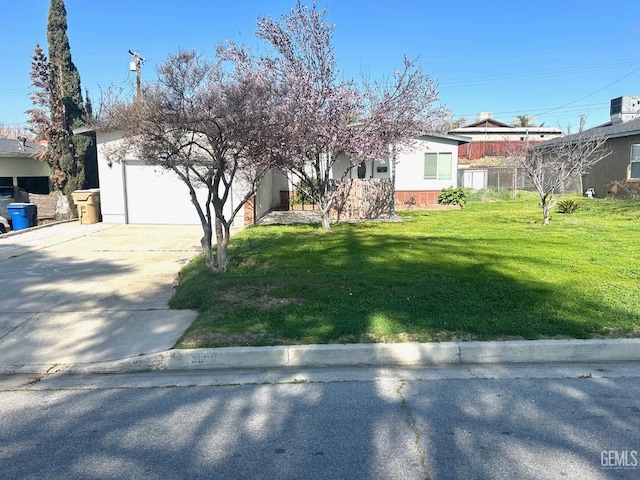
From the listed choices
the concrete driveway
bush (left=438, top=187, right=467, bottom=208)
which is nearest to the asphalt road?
the concrete driveway

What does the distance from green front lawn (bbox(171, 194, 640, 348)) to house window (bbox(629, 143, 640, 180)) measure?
42.1ft

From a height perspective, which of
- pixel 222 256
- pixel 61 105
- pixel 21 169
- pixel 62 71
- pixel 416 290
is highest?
pixel 62 71

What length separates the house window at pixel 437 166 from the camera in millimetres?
24516

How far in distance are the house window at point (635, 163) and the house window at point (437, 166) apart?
8167 mm

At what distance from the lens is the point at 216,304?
6.79 metres

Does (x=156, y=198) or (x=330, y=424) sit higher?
(x=156, y=198)

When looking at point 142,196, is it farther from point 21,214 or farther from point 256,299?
point 256,299

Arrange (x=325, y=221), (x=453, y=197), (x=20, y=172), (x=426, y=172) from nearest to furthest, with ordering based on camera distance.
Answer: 1. (x=325, y=221)
2. (x=20, y=172)
3. (x=453, y=197)
4. (x=426, y=172)

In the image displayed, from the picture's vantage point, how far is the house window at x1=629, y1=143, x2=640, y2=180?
906 inches

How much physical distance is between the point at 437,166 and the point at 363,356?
20.7m

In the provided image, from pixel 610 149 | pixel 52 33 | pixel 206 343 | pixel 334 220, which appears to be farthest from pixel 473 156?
pixel 206 343

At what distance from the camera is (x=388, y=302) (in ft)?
22.0

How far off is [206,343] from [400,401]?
2.29 meters

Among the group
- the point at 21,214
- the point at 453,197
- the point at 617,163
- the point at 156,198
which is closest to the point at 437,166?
the point at 453,197
